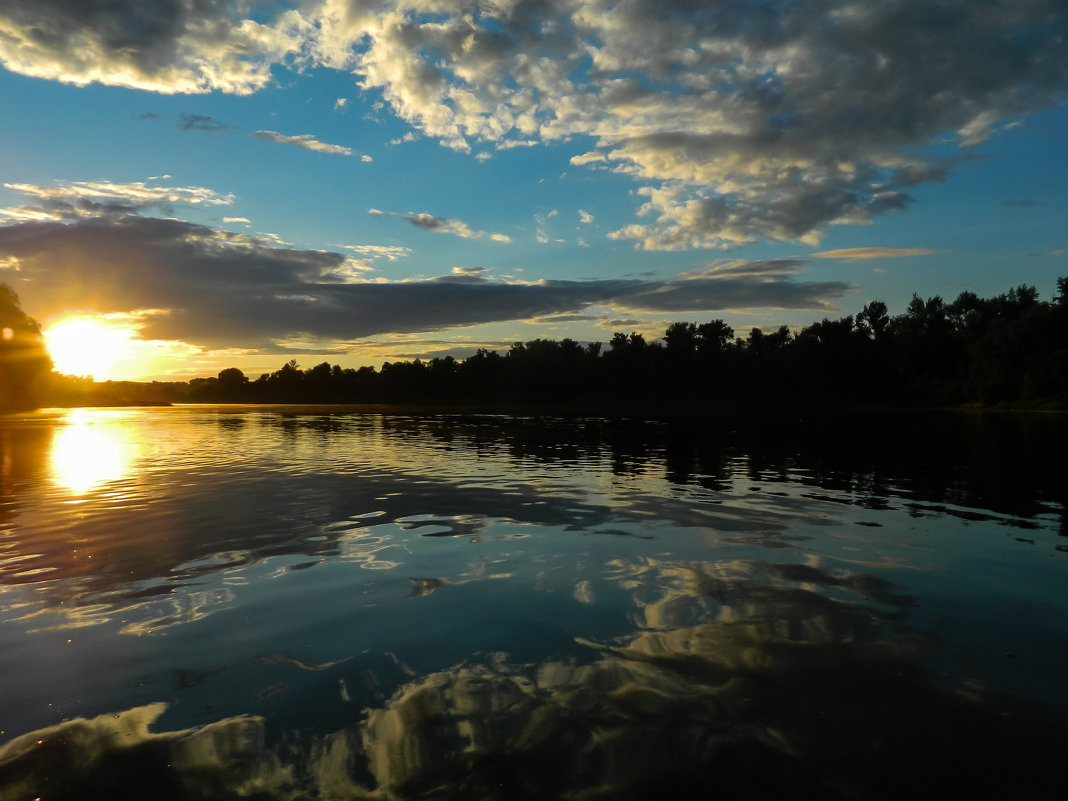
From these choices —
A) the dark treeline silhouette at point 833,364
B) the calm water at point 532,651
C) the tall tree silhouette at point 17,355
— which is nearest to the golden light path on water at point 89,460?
the calm water at point 532,651

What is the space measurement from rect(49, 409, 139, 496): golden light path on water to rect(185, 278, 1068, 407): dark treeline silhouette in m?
130

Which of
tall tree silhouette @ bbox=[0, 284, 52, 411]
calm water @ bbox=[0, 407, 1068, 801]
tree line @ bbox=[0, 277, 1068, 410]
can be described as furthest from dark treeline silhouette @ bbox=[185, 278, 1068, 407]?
calm water @ bbox=[0, 407, 1068, 801]

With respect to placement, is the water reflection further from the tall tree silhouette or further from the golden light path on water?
the tall tree silhouette

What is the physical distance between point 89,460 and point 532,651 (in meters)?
28.9

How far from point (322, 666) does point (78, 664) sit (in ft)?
8.50

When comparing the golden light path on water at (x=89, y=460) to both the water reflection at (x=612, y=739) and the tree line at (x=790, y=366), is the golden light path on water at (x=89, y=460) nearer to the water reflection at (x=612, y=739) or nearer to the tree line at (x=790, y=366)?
the water reflection at (x=612, y=739)

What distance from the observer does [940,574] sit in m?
9.98

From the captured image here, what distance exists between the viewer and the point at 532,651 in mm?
6922

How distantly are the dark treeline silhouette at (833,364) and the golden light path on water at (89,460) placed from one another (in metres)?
130

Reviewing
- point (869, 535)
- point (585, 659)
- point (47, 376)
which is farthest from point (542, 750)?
point (47, 376)

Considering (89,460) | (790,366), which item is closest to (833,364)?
(790,366)

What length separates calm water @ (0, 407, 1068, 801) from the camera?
475 centimetres

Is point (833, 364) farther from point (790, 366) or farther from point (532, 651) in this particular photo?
point (532, 651)

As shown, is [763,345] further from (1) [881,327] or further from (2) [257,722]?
(2) [257,722]
